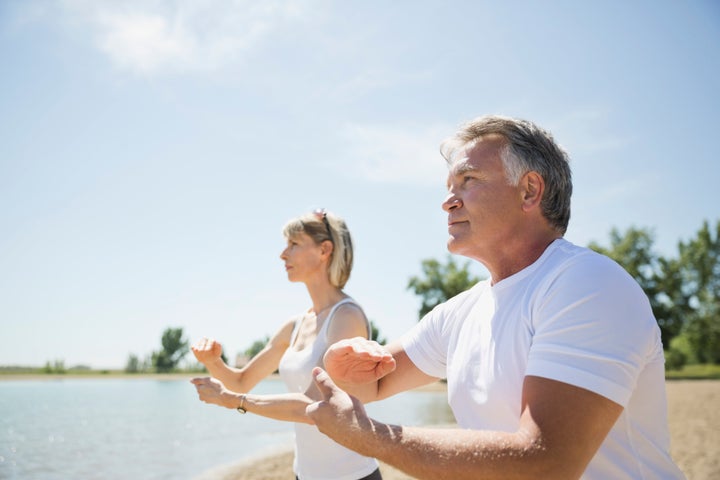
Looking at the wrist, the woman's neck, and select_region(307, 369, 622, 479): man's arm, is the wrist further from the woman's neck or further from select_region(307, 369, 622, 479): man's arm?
select_region(307, 369, 622, 479): man's arm

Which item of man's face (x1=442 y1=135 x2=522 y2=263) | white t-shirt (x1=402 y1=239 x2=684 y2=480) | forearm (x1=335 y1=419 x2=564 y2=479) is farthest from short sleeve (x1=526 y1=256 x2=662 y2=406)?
man's face (x1=442 y1=135 x2=522 y2=263)

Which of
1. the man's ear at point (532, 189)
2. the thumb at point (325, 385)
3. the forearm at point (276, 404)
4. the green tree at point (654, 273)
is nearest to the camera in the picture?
the thumb at point (325, 385)

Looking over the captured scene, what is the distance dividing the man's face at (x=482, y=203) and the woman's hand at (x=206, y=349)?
205 centimetres

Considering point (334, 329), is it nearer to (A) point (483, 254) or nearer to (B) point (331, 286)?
(B) point (331, 286)

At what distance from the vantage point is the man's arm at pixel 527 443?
1.28 metres

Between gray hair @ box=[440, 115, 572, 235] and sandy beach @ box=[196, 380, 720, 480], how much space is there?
28.3ft

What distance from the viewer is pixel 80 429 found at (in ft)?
71.2

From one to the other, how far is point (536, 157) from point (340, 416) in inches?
46.1

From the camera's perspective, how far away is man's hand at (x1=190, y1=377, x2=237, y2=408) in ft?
9.27

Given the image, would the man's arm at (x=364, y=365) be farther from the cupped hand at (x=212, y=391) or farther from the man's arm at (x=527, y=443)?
the cupped hand at (x=212, y=391)

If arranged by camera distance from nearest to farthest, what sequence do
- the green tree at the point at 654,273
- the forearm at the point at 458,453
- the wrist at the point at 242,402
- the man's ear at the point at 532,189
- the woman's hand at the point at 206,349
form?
the forearm at the point at 458,453 → the man's ear at the point at 532,189 → the wrist at the point at 242,402 → the woman's hand at the point at 206,349 → the green tree at the point at 654,273

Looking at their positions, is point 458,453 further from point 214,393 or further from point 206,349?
point 206,349

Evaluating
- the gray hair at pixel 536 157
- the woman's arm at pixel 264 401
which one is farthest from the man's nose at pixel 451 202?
the woman's arm at pixel 264 401

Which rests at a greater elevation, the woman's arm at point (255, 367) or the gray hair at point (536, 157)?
the gray hair at point (536, 157)
